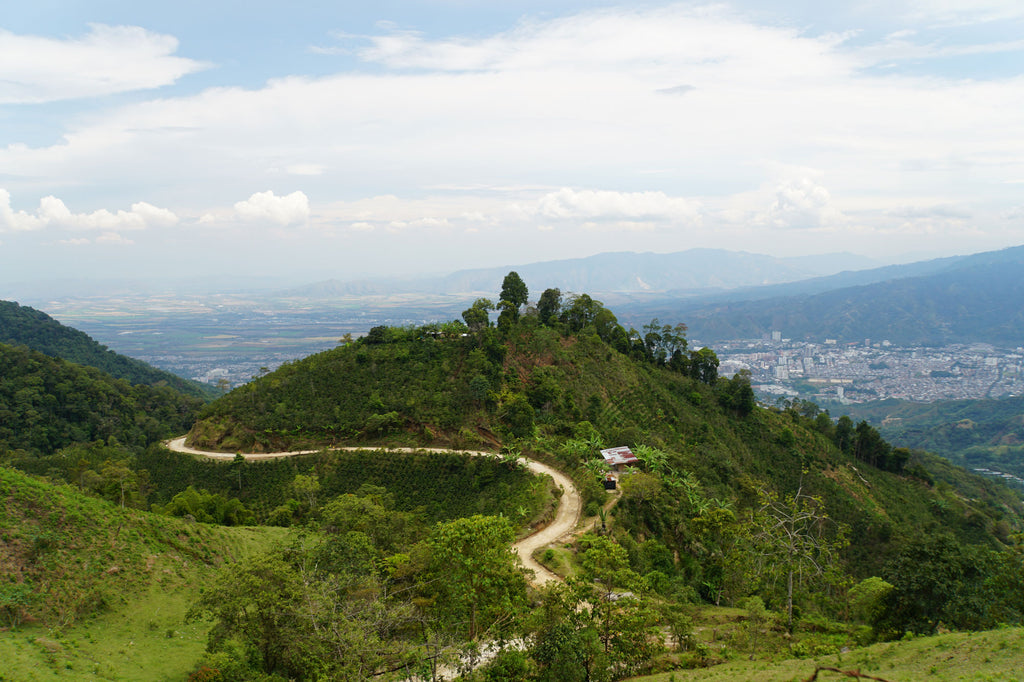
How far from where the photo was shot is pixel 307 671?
1602cm

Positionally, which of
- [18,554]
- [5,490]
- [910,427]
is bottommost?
[910,427]

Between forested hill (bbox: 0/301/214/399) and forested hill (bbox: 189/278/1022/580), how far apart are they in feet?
220

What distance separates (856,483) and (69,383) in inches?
3623

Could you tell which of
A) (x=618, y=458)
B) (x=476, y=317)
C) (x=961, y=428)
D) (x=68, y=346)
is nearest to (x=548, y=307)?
(x=476, y=317)

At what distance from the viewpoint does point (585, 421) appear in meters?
42.0

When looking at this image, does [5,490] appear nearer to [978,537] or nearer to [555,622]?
[555,622]

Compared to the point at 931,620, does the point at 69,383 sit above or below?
above

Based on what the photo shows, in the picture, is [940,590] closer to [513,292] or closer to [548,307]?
[513,292]

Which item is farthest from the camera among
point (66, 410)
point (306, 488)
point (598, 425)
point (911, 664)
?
point (66, 410)

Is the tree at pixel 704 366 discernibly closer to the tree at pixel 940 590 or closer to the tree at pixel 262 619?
the tree at pixel 940 590

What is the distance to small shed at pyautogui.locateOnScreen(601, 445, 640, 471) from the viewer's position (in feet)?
121

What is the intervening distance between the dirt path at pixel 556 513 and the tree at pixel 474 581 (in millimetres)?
1661

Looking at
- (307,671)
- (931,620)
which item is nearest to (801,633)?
(931,620)

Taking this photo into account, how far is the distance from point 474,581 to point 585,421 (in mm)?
26041
